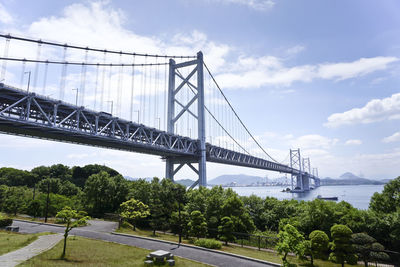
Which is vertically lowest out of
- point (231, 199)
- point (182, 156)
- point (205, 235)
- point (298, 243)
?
point (205, 235)

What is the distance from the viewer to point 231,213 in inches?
1024

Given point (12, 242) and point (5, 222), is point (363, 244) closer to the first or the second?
point (12, 242)

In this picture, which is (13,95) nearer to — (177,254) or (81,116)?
(81,116)

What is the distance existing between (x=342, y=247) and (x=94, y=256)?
15.8 metres

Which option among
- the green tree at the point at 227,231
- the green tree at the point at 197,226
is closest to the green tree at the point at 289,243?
the green tree at the point at 227,231

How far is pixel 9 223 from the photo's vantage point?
25.7 meters

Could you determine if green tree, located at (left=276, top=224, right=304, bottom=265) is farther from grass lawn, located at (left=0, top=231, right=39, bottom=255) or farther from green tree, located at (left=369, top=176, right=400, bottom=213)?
grass lawn, located at (left=0, top=231, right=39, bottom=255)

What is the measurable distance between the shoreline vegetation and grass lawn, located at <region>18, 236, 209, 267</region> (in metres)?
2.68

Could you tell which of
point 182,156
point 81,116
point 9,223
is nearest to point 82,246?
point 9,223

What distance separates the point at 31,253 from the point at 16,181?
221ft

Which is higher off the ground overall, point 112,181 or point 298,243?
point 112,181

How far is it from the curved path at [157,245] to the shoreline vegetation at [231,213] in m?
2.02

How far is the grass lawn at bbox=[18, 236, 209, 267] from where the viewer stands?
14094 millimetres

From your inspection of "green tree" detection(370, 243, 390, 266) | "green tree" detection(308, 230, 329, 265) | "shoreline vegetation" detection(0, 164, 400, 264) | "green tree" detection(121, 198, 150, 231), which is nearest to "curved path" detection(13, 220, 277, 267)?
"shoreline vegetation" detection(0, 164, 400, 264)
